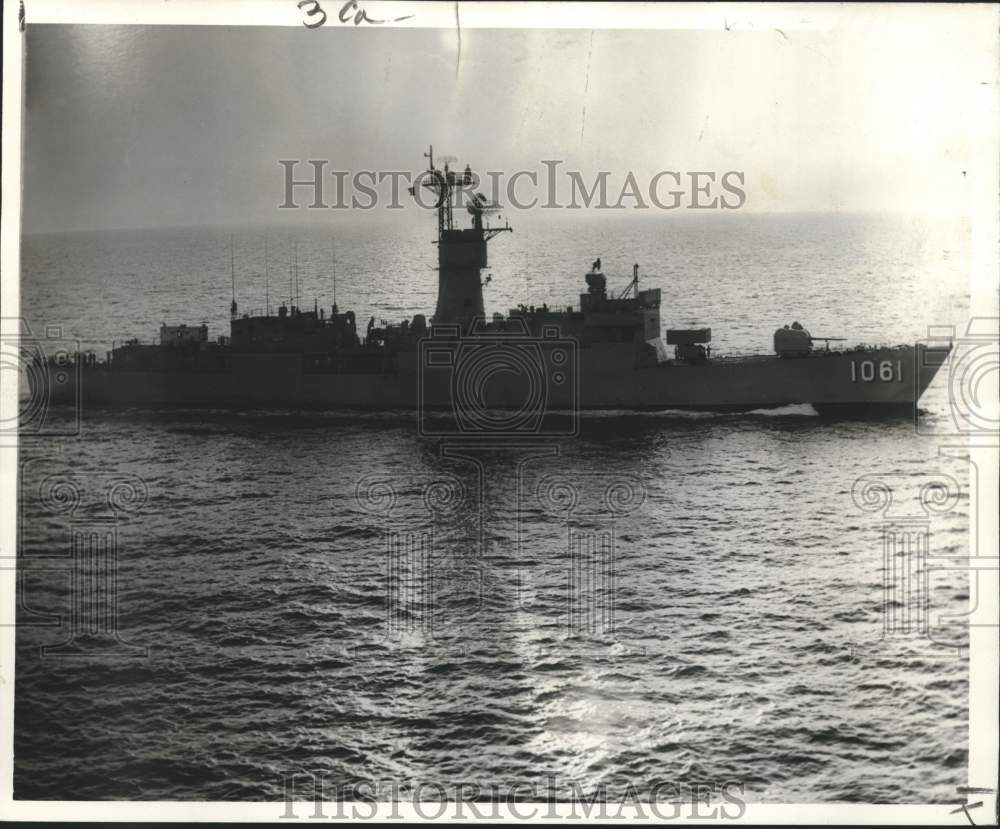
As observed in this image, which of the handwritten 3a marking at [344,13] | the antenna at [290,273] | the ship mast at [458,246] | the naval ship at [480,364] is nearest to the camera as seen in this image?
the handwritten 3a marking at [344,13]

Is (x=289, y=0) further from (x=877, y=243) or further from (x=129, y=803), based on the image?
(x=129, y=803)

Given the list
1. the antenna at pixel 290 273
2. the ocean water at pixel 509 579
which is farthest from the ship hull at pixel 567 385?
the antenna at pixel 290 273

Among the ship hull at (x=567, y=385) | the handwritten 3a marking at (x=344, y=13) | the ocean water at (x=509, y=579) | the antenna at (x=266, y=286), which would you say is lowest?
the ocean water at (x=509, y=579)

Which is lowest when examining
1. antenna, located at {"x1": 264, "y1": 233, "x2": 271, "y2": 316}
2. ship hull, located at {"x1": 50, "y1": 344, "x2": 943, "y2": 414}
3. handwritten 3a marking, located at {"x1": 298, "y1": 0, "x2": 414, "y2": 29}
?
ship hull, located at {"x1": 50, "y1": 344, "x2": 943, "y2": 414}

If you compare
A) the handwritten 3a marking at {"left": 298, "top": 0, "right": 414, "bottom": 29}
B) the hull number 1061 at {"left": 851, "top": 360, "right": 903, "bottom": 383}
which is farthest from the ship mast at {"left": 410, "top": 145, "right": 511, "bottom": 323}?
the hull number 1061 at {"left": 851, "top": 360, "right": 903, "bottom": 383}

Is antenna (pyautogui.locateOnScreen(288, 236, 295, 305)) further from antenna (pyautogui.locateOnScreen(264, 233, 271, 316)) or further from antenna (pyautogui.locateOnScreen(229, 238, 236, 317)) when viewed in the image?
antenna (pyautogui.locateOnScreen(229, 238, 236, 317))

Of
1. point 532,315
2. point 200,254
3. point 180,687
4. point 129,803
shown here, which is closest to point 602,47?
point 532,315

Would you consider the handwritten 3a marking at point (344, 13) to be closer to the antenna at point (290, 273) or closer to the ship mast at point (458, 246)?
the ship mast at point (458, 246)

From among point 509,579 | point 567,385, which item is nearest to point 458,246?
point 567,385
